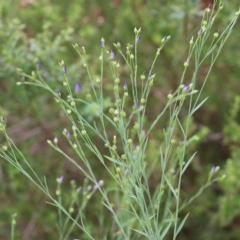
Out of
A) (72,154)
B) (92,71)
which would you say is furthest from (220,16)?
(72,154)

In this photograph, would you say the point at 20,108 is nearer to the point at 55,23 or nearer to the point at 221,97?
the point at 55,23

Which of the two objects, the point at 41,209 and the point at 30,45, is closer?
the point at 30,45

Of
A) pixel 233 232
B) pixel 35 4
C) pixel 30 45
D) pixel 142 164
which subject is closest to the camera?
pixel 142 164

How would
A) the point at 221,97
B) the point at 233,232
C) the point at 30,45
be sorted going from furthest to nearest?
1. the point at 221,97
2. the point at 233,232
3. the point at 30,45

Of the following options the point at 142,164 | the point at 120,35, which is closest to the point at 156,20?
the point at 120,35

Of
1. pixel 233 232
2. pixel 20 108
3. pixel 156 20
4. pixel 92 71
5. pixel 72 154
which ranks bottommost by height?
pixel 233 232

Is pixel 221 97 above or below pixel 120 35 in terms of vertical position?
below

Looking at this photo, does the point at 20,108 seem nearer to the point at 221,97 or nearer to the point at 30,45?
the point at 30,45
